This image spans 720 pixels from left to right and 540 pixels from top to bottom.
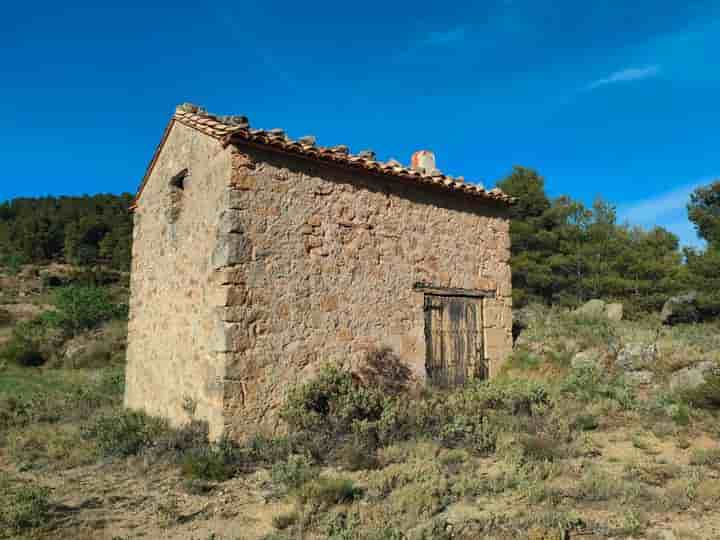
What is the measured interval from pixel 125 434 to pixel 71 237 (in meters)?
33.6

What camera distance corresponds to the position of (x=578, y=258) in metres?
20.4

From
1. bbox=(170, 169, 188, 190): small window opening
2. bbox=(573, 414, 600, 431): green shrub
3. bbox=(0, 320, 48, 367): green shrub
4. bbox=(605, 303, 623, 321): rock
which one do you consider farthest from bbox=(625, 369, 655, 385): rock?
bbox=(0, 320, 48, 367): green shrub

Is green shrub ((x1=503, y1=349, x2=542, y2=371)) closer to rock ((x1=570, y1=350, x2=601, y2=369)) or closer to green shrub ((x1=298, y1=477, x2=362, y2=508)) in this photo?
rock ((x1=570, y1=350, x2=601, y2=369))

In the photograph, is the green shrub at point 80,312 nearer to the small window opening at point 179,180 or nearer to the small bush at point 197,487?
the small window opening at point 179,180

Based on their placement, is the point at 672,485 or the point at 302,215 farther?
the point at 302,215

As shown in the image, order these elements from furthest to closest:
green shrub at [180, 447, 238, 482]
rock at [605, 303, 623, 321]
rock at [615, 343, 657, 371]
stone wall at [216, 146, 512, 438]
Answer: rock at [605, 303, 623, 321]
rock at [615, 343, 657, 371]
stone wall at [216, 146, 512, 438]
green shrub at [180, 447, 238, 482]

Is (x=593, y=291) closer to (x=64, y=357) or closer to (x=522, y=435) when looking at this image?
(x=522, y=435)

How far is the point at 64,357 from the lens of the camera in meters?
18.7

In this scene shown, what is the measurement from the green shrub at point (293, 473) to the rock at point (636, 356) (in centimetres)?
600

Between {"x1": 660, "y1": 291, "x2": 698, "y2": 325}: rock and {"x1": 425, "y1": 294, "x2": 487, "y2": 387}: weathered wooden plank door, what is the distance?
996 cm

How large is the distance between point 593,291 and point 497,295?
40.0 ft

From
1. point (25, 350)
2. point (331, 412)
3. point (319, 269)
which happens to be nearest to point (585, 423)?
point (331, 412)

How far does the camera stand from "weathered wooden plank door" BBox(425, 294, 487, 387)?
9016 millimetres

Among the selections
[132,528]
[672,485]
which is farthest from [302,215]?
[672,485]
